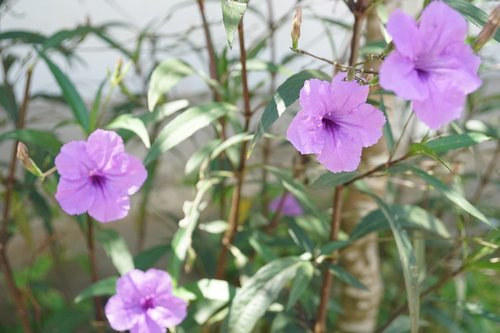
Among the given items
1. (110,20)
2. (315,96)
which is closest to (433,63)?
(315,96)

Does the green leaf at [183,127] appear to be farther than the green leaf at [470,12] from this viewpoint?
Yes

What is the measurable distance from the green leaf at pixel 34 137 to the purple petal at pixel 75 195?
0.50 ft

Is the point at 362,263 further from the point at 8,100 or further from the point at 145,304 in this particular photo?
the point at 8,100

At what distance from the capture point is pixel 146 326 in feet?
2.91

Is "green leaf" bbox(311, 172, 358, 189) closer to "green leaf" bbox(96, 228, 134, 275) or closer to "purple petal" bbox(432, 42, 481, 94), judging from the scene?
"purple petal" bbox(432, 42, 481, 94)

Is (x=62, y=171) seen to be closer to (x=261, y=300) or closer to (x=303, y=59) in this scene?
(x=261, y=300)

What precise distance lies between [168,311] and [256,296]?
5.1 inches

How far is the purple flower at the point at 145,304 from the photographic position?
2.91 ft

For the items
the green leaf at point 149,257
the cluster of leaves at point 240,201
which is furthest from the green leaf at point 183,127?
the green leaf at point 149,257

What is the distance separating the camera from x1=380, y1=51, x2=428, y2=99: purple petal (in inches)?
22.5

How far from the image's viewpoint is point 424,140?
0.86m

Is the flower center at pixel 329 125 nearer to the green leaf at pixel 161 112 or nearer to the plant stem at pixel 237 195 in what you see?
the plant stem at pixel 237 195

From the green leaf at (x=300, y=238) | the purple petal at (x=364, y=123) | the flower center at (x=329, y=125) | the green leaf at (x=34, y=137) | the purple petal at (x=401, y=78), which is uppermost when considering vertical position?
the purple petal at (x=401, y=78)

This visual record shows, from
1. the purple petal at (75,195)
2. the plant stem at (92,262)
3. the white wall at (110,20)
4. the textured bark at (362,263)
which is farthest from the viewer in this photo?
the white wall at (110,20)
